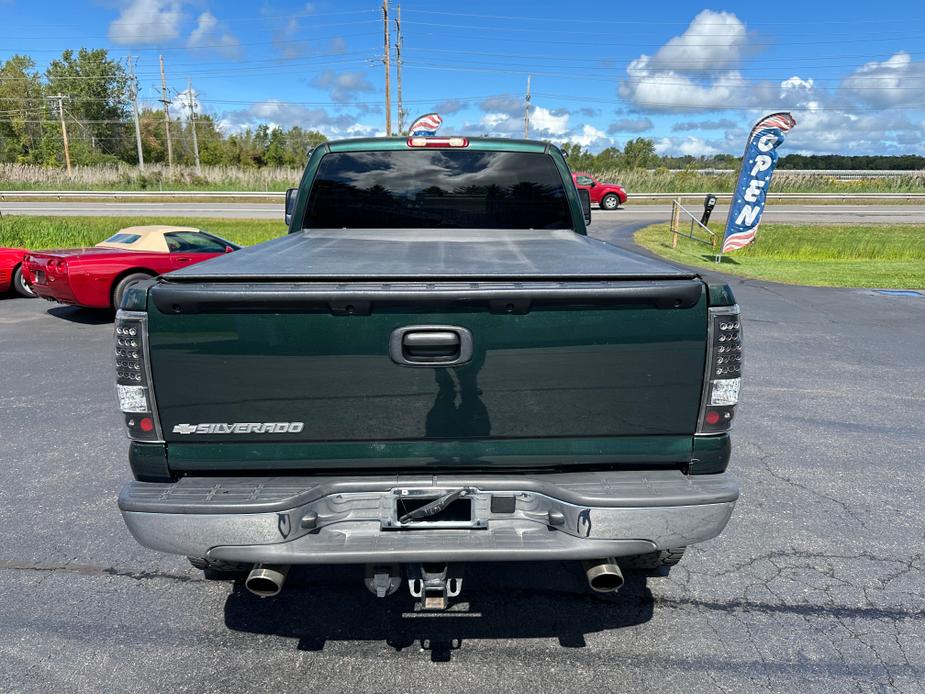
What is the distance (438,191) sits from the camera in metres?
4.39

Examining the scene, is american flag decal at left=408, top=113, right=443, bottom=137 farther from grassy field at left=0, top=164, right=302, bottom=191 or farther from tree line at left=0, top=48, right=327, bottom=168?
tree line at left=0, top=48, right=327, bottom=168

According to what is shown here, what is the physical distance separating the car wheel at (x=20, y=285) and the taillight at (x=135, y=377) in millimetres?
10840

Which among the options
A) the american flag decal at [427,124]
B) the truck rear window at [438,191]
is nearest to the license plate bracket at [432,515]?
the truck rear window at [438,191]

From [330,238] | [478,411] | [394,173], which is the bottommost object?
[478,411]

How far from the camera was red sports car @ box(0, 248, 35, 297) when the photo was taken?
10.7 metres

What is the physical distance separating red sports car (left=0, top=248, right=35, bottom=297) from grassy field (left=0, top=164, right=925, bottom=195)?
32.8 metres

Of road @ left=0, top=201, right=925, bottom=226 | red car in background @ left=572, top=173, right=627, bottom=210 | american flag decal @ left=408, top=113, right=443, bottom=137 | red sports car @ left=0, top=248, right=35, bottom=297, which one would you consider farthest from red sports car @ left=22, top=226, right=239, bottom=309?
red car in background @ left=572, top=173, right=627, bottom=210

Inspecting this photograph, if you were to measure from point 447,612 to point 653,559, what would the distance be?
1046mm

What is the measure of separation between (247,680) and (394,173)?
330 cm

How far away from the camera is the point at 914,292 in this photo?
1202 centimetres

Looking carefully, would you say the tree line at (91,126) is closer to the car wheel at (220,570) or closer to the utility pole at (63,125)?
the utility pole at (63,125)

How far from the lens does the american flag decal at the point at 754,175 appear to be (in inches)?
571

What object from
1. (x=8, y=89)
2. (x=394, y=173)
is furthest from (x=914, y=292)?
(x=8, y=89)

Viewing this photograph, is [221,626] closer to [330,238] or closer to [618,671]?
[618,671]
